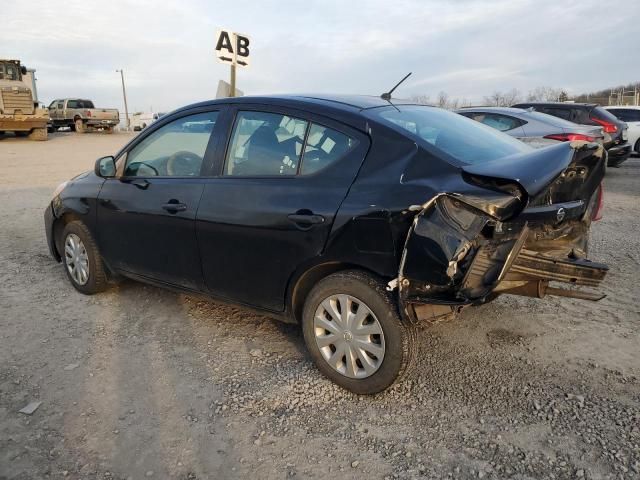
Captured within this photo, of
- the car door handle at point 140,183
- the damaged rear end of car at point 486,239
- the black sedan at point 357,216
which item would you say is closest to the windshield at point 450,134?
the black sedan at point 357,216

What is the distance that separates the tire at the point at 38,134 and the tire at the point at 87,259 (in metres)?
25.2

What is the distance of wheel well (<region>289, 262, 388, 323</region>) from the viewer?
3.02m

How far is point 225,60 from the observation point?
929 cm

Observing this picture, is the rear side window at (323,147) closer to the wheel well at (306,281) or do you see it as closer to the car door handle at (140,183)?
the wheel well at (306,281)

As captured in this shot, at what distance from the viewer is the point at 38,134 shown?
26.6m

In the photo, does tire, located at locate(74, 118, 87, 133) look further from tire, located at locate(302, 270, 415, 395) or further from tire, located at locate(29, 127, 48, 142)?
tire, located at locate(302, 270, 415, 395)

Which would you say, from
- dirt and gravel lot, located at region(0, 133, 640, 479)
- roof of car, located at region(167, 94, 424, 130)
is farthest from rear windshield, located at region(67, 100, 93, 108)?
roof of car, located at region(167, 94, 424, 130)

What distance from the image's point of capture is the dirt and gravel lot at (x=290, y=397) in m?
2.48

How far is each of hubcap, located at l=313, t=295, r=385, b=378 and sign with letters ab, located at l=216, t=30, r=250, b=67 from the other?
732cm

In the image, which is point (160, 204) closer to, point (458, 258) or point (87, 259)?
point (87, 259)

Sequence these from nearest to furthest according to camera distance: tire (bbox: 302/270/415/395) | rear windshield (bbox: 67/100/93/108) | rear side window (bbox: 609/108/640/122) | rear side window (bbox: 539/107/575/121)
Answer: tire (bbox: 302/270/415/395) < rear side window (bbox: 539/107/575/121) < rear side window (bbox: 609/108/640/122) < rear windshield (bbox: 67/100/93/108)

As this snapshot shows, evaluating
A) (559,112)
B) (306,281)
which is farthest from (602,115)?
(306,281)

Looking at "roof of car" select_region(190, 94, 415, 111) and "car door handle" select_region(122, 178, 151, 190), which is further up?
"roof of car" select_region(190, 94, 415, 111)

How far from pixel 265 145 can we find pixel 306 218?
707 mm
